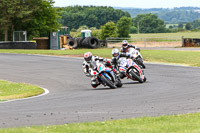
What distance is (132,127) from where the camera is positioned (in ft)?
26.8

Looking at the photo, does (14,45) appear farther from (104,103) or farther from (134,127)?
(134,127)

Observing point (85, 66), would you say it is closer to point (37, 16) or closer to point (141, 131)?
point (141, 131)

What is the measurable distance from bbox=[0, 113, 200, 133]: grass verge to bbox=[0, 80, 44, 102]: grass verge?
6.48 meters

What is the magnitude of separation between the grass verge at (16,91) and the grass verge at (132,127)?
6.48 meters

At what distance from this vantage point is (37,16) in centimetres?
6506

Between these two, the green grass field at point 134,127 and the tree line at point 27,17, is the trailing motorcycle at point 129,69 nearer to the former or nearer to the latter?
the green grass field at point 134,127

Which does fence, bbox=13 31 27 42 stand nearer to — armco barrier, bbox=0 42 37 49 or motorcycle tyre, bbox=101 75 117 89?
armco barrier, bbox=0 42 37 49

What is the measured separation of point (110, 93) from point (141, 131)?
721 centimetres

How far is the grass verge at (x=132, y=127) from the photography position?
7.84m

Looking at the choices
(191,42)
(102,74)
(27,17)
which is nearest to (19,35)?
(27,17)

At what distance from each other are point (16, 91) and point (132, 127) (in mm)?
9105

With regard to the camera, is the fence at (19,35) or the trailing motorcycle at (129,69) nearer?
the trailing motorcycle at (129,69)

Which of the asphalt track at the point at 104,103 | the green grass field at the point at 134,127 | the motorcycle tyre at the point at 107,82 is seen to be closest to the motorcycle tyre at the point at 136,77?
the asphalt track at the point at 104,103

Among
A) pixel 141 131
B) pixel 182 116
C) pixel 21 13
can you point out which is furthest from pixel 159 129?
pixel 21 13
